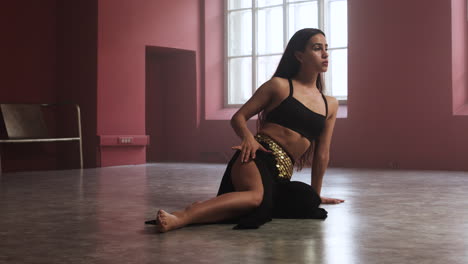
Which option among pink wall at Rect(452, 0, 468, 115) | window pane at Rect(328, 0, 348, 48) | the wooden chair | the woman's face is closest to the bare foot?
the woman's face

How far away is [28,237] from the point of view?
2572mm

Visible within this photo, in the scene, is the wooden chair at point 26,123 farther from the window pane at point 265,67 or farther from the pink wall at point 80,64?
the window pane at point 265,67

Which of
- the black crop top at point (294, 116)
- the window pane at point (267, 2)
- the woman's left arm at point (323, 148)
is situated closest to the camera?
the black crop top at point (294, 116)

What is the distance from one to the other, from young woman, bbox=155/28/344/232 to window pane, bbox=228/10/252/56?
627cm

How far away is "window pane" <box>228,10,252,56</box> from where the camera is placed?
31.2 ft

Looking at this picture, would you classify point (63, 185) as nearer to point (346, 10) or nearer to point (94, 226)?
point (94, 226)

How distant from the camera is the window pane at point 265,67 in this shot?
9.24m

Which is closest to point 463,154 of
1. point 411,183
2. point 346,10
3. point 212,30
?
point 411,183

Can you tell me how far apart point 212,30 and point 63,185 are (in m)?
4.97

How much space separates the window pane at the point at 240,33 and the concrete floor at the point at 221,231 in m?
5.05

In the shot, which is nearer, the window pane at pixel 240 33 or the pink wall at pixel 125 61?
the pink wall at pixel 125 61

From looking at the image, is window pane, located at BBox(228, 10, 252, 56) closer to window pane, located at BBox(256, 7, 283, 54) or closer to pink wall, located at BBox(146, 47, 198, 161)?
window pane, located at BBox(256, 7, 283, 54)

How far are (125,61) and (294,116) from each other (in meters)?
5.65

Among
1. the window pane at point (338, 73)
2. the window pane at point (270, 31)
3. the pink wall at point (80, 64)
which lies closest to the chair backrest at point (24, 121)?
the pink wall at point (80, 64)
